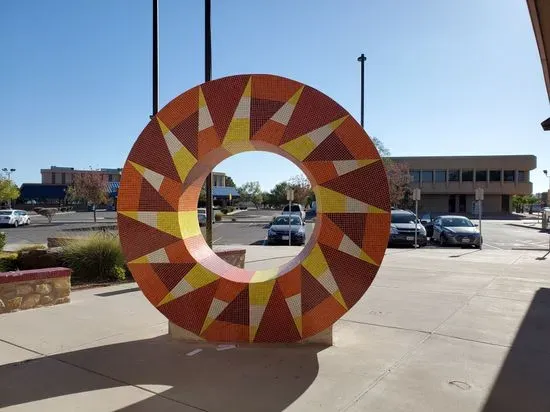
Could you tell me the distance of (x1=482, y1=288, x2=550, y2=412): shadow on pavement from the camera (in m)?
3.94

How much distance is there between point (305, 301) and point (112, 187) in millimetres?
76807

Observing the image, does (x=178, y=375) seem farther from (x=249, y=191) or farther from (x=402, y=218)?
(x=249, y=191)

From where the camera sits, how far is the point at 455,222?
2203 centimetres

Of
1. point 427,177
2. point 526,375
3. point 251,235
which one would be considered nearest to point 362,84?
point 251,235

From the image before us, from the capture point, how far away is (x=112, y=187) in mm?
77062

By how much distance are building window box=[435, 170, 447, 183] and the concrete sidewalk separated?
5665cm

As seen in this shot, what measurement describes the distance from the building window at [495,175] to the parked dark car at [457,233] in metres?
43.3

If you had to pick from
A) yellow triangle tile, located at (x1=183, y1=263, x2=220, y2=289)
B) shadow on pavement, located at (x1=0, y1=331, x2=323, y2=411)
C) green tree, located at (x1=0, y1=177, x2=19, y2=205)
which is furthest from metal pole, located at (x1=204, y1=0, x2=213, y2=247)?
green tree, located at (x1=0, y1=177, x2=19, y2=205)

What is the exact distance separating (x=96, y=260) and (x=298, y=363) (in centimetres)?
645

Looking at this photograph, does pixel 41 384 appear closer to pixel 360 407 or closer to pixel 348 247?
pixel 360 407

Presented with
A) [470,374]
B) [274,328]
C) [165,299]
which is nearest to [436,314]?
[470,374]

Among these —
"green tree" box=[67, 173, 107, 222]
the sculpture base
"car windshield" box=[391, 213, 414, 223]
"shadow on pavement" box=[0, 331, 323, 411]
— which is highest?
"green tree" box=[67, 173, 107, 222]

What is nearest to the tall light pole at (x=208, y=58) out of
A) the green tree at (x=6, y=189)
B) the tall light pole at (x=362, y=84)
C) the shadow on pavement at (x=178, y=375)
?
the shadow on pavement at (x=178, y=375)

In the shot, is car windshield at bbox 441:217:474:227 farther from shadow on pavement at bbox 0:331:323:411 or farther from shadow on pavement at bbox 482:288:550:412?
shadow on pavement at bbox 0:331:323:411
